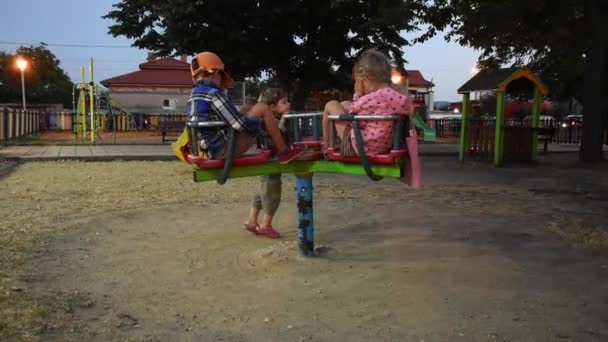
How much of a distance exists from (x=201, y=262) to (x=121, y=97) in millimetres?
40950

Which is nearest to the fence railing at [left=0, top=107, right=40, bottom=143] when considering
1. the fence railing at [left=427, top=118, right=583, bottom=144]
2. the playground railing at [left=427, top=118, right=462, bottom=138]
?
the fence railing at [left=427, top=118, right=583, bottom=144]

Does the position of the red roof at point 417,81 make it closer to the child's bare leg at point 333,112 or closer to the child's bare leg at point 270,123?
the child's bare leg at point 270,123

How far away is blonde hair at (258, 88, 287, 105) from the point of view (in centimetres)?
466

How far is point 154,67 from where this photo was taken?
4525cm

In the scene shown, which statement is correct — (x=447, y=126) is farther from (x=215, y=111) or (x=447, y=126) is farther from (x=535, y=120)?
(x=215, y=111)

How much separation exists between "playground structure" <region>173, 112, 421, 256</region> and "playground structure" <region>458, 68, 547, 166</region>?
9.79 metres

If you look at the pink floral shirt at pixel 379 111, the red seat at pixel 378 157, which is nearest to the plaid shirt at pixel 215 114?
the red seat at pixel 378 157

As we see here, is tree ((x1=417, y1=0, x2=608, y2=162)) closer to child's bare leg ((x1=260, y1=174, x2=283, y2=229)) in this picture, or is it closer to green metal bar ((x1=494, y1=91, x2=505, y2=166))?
green metal bar ((x1=494, y1=91, x2=505, y2=166))

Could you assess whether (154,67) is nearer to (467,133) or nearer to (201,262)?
(467,133)

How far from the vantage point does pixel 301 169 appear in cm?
468

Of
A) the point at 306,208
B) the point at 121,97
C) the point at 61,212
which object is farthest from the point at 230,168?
the point at 121,97

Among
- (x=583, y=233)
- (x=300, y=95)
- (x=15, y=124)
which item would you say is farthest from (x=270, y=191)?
(x=15, y=124)

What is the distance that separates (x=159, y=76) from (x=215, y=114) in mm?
41905

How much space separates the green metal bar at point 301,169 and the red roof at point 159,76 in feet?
130
